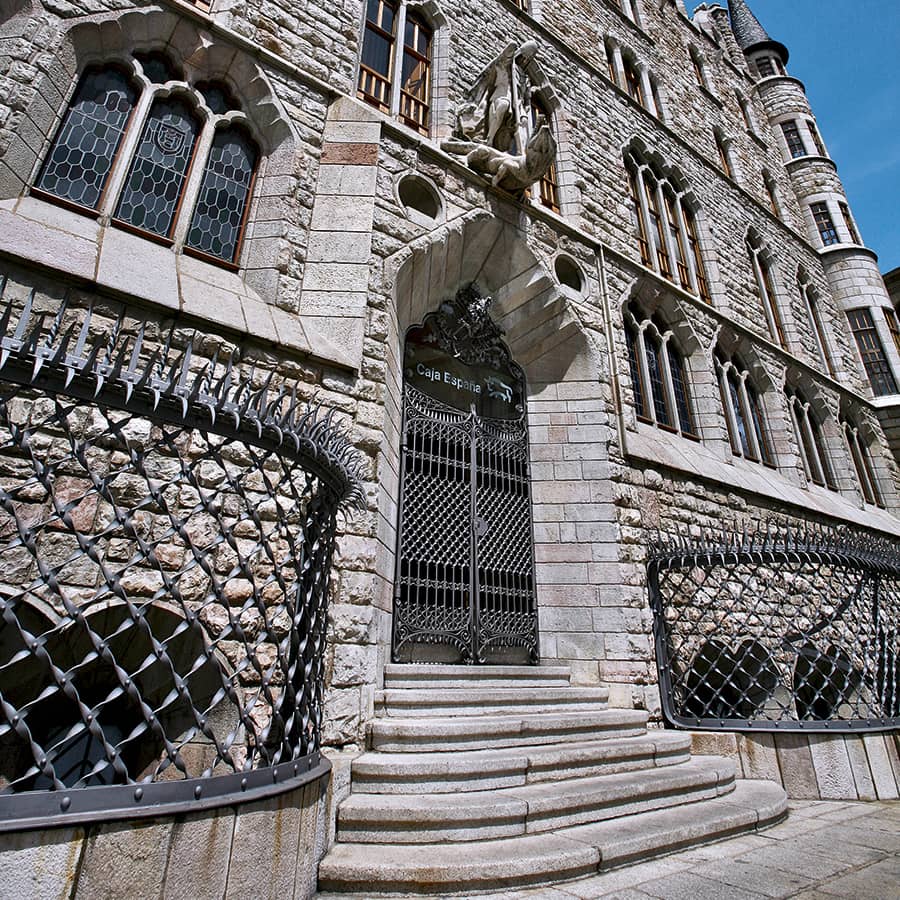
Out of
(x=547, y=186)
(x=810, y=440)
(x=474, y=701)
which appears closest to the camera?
(x=474, y=701)

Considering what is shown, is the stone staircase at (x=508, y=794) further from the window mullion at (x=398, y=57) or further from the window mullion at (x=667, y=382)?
the window mullion at (x=398, y=57)

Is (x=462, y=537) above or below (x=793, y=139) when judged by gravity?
below

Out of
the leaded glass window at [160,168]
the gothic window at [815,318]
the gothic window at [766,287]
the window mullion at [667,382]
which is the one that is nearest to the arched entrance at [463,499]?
the leaded glass window at [160,168]

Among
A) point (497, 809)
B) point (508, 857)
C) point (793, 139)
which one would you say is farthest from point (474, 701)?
point (793, 139)

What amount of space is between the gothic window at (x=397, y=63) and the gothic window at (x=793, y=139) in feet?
58.4

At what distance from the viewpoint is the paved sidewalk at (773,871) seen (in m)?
2.59

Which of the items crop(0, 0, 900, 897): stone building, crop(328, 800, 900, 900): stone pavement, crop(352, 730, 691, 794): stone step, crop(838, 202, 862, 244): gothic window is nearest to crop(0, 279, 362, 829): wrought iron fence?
crop(0, 0, 900, 897): stone building

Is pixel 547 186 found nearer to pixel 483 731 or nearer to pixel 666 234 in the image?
pixel 666 234

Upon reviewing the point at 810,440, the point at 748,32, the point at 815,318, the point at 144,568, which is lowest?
the point at 144,568

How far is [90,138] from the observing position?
4.92 metres

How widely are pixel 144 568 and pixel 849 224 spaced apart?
74.9 feet

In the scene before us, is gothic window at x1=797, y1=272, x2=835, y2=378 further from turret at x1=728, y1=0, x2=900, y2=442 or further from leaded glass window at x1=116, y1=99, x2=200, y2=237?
leaded glass window at x1=116, y1=99, x2=200, y2=237

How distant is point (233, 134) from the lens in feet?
19.0

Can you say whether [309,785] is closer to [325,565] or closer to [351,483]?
[325,565]
